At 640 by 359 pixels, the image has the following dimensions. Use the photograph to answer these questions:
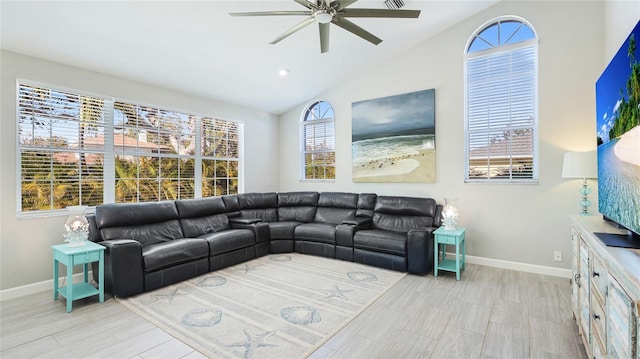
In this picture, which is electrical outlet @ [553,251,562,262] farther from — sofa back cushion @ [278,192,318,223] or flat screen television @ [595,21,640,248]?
sofa back cushion @ [278,192,318,223]

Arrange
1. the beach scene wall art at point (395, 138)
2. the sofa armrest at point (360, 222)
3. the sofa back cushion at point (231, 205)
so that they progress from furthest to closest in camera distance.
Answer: the sofa back cushion at point (231, 205) → the beach scene wall art at point (395, 138) → the sofa armrest at point (360, 222)

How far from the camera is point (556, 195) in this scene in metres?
3.83

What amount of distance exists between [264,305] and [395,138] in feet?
11.2

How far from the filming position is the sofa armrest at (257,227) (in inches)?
186

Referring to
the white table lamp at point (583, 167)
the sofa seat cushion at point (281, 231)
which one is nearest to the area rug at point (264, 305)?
the sofa seat cushion at point (281, 231)

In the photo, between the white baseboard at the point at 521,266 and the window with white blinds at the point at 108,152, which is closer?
the window with white blinds at the point at 108,152

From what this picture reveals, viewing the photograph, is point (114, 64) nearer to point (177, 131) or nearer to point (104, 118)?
point (104, 118)

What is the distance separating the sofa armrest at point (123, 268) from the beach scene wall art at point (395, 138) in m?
3.66

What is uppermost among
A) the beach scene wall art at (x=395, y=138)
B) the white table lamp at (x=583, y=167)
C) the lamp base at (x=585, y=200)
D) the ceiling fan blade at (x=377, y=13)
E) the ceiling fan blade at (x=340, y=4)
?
the ceiling fan blade at (x=340, y=4)

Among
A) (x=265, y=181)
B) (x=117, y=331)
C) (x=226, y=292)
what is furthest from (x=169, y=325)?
(x=265, y=181)

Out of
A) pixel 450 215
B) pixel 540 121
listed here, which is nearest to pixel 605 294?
pixel 450 215

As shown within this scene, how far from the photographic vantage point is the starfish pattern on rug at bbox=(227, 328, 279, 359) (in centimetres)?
224

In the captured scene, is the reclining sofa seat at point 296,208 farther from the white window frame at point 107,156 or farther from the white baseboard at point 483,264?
the white baseboard at point 483,264

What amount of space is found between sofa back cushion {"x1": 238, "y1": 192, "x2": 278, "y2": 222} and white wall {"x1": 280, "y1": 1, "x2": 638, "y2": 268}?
2174 millimetres
